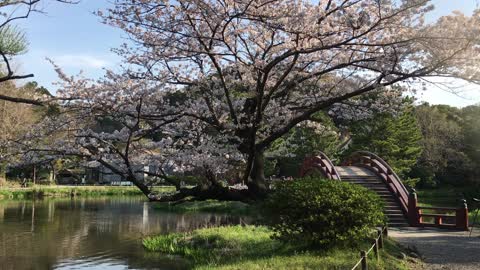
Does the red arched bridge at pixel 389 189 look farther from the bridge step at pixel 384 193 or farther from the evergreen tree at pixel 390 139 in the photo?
the evergreen tree at pixel 390 139

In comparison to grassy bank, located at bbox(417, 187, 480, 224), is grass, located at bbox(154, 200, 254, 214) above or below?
below

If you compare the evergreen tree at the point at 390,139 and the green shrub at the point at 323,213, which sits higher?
the evergreen tree at the point at 390,139

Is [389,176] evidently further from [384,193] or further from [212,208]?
[212,208]

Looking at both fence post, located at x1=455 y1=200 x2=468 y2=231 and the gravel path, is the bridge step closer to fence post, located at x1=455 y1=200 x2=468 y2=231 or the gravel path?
the gravel path

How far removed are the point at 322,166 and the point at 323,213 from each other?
10407 mm

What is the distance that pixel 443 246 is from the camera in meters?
10.8

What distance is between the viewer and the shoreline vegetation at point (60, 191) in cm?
3176

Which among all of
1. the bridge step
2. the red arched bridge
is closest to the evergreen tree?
the red arched bridge

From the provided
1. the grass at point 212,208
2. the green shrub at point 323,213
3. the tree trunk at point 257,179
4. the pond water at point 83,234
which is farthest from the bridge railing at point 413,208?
the grass at point 212,208

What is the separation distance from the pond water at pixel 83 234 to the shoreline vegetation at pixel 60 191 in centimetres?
278

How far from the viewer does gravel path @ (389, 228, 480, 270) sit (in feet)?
28.5

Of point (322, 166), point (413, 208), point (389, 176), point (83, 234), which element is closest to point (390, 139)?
point (322, 166)

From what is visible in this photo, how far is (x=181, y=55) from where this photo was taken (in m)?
9.80

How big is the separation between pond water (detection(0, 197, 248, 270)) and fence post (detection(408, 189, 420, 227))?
7196 millimetres
